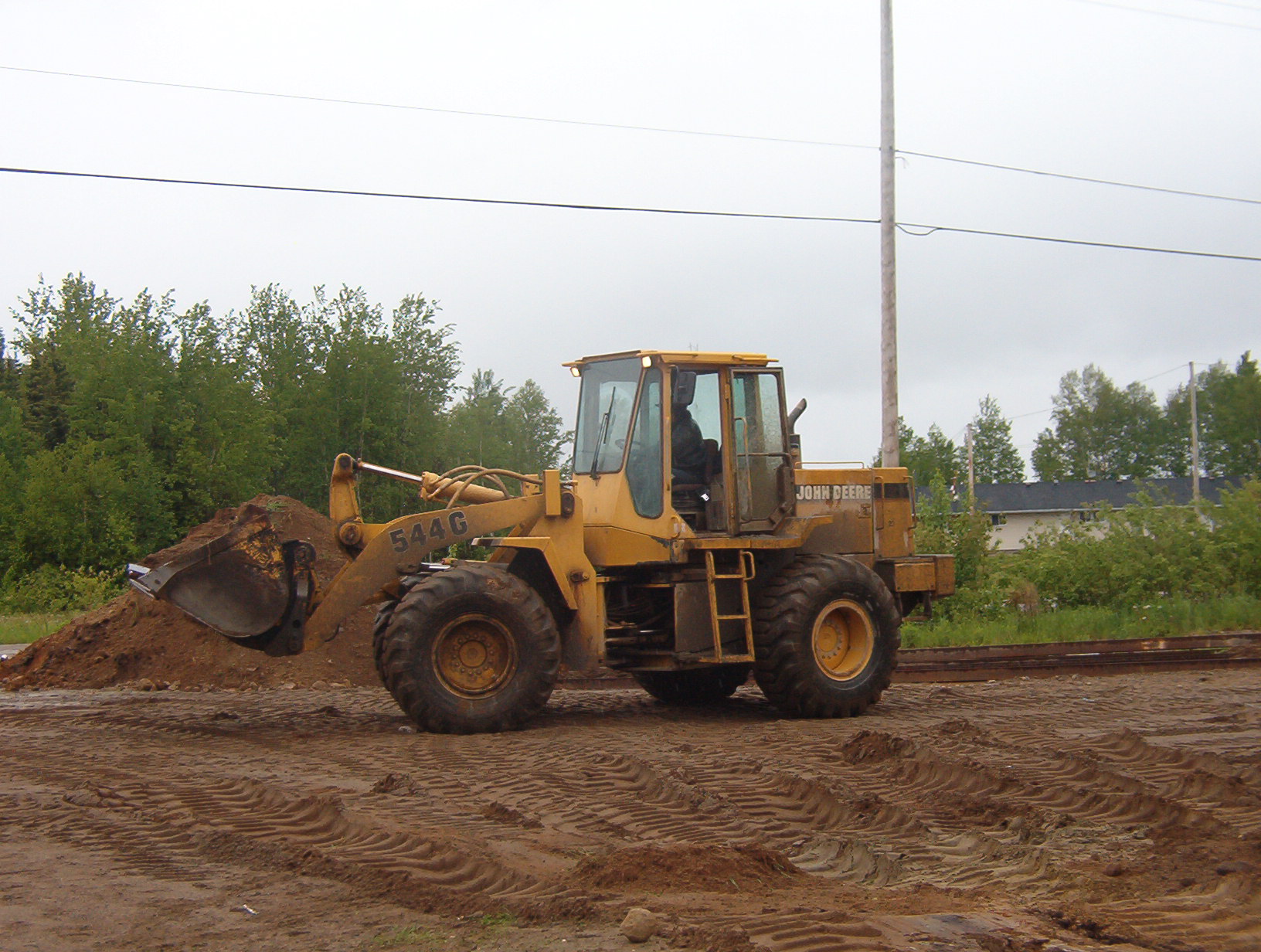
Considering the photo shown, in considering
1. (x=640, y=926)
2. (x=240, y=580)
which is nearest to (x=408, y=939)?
(x=640, y=926)

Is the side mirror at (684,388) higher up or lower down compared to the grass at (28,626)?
higher up

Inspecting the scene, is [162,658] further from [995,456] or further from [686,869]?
[995,456]

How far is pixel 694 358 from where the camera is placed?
10305 mm

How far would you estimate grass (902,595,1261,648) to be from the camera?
1706 cm

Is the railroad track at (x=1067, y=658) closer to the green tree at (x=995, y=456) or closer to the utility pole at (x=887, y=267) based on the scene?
the utility pole at (x=887, y=267)

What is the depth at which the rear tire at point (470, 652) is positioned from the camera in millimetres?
9023

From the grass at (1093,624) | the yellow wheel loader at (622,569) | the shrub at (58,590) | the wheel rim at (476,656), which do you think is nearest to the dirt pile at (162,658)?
the yellow wheel loader at (622,569)

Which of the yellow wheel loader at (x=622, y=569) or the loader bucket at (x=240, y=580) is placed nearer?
the loader bucket at (x=240, y=580)

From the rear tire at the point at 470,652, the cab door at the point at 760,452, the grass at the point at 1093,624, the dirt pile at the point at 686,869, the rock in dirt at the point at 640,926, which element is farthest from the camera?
the grass at the point at 1093,624

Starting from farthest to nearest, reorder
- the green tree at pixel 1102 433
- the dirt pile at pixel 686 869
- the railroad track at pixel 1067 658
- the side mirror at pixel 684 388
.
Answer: the green tree at pixel 1102 433, the railroad track at pixel 1067 658, the side mirror at pixel 684 388, the dirt pile at pixel 686 869

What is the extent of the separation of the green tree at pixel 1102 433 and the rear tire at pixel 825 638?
68.8 m

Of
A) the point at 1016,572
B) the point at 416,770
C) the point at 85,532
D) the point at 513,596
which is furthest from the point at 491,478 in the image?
the point at 85,532

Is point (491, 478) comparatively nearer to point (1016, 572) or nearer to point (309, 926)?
point (309, 926)

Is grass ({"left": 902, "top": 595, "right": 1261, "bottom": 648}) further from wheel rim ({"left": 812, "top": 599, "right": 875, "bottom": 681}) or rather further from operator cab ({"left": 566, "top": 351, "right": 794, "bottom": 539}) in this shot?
operator cab ({"left": 566, "top": 351, "right": 794, "bottom": 539})
